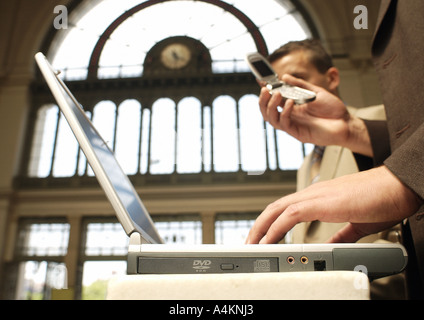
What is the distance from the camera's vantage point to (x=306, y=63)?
1805mm

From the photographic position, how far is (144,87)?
11484 mm

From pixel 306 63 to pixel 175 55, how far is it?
10.4 metres

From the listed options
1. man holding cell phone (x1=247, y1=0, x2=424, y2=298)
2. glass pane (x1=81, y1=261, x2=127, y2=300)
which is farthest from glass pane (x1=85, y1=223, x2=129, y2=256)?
man holding cell phone (x1=247, y1=0, x2=424, y2=298)

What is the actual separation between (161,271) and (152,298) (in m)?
0.12

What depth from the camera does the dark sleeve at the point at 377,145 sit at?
40.2 inches

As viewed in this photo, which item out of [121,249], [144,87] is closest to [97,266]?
[121,249]

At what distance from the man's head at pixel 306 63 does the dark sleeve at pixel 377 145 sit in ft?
2.46

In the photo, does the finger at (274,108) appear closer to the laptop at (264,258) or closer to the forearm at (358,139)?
Result: the forearm at (358,139)

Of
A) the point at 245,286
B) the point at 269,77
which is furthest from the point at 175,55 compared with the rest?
the point at 245,286

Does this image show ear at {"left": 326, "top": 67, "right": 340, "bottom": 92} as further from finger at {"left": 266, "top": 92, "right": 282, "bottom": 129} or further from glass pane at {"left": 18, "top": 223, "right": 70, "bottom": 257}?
glass pane at {"left": 18, "top": 223, "right": 70, "bottom": 257}

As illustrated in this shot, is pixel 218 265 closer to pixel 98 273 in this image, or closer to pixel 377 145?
pixel 377 145

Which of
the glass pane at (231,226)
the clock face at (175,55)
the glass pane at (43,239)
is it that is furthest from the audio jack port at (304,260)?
the clock face at (175,55)

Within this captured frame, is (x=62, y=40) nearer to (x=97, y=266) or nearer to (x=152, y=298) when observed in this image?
(x=97, y=266)

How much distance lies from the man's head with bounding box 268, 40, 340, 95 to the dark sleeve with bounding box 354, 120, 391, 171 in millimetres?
750
